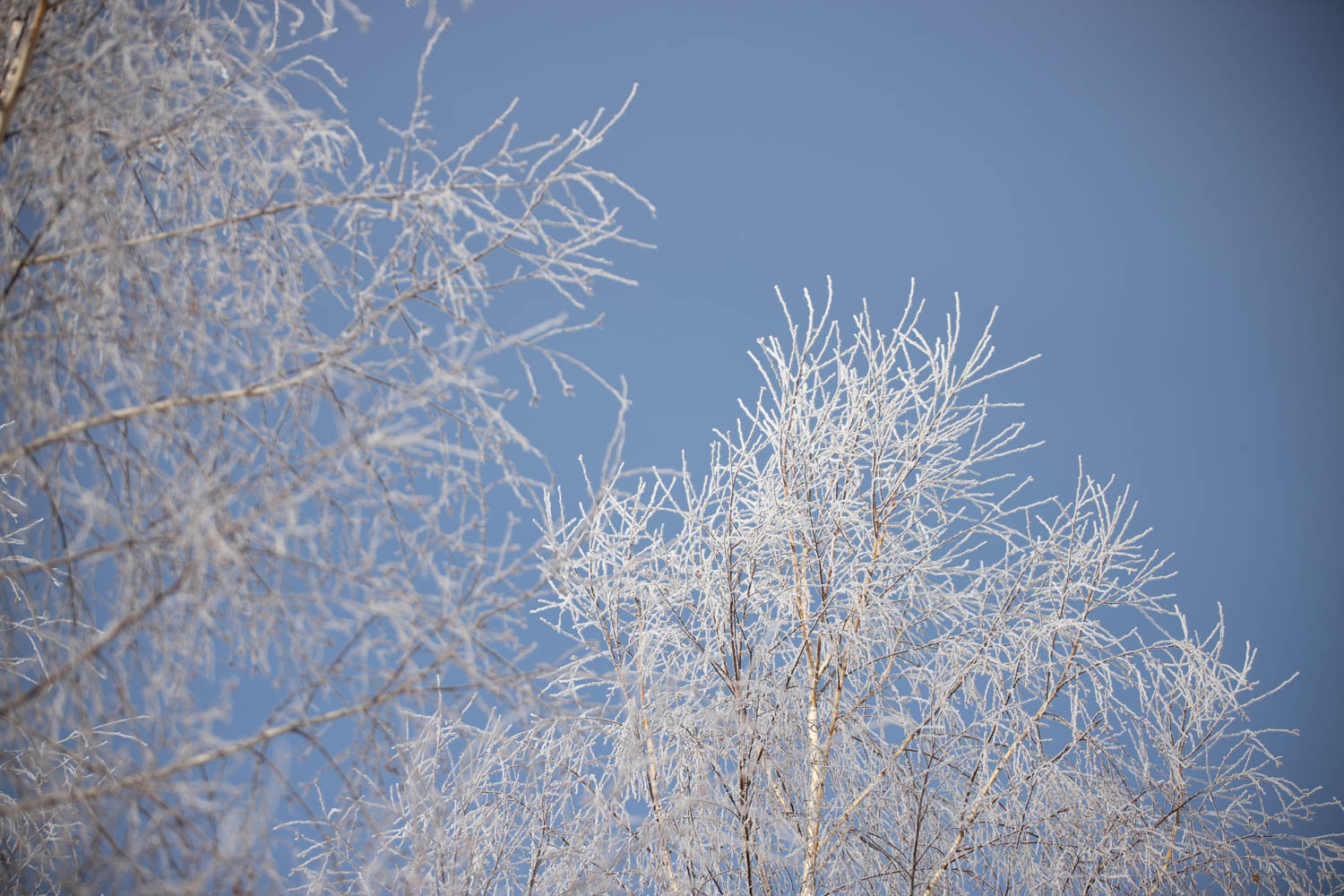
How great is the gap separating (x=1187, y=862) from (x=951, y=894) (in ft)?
5.41

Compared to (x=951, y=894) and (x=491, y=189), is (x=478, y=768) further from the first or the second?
(x=491, y=189)

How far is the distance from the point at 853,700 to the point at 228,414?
280cm

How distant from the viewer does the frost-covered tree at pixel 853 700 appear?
3.14m

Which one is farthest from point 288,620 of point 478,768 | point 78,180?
point 478,768

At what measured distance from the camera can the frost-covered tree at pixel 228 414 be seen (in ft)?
4.21

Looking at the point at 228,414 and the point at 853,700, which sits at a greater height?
the point at 853,700

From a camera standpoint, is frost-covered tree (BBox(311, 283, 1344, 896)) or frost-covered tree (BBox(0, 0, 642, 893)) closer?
frost-covered tree (BBox(0, 0, 642, 893))

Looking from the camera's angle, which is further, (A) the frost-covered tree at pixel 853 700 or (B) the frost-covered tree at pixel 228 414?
(A) the frost-covered tree at pixel 853 700

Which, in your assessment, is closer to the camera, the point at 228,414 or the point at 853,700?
the point at 228,414

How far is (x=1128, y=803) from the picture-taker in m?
3.66

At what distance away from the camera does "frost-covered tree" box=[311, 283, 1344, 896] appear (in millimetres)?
3139

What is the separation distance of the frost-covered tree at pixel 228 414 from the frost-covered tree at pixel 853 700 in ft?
4.78

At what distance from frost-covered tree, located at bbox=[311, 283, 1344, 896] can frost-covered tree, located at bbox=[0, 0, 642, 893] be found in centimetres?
146

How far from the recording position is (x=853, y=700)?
349 cm
